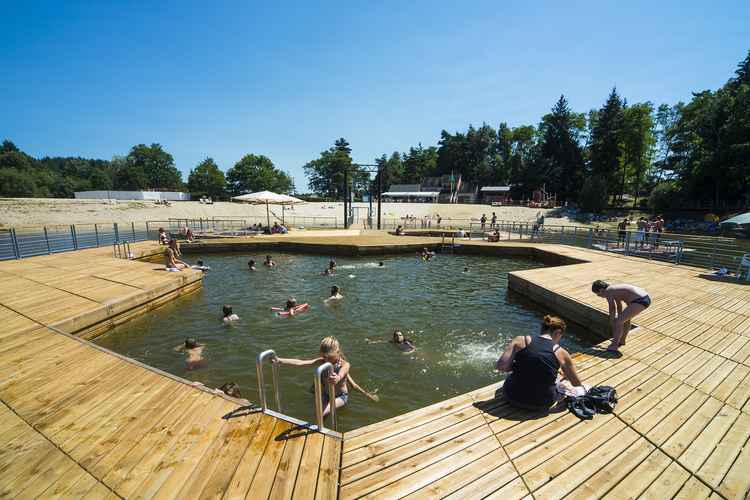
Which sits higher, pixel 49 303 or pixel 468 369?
pixel 49 303

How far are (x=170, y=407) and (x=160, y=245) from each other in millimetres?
18520

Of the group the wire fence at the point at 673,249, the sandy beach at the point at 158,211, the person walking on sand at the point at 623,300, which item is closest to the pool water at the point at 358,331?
the person walking on sand at the point at 623,300

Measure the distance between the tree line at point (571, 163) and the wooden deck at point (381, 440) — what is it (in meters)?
25.3

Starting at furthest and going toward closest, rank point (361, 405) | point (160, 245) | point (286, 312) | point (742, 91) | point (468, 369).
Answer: point (742, 91)
point (160, 245)
point (286, 312)
point (468, 369)
point (361, 405)

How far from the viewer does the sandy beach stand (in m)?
36.1

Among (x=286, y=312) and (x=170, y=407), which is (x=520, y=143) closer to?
(x=286, y=312)

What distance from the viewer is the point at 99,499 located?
2795 millimetres

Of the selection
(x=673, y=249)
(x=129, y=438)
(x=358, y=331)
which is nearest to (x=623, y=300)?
(x=358, y=331)

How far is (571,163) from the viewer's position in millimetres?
59781

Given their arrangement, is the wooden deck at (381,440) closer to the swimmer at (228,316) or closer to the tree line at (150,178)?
the swimmer at (228,316)

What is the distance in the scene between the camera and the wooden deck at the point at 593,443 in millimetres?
2854

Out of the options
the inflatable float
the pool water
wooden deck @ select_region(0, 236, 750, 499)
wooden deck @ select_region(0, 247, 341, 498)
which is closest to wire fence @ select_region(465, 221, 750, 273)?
the pool water

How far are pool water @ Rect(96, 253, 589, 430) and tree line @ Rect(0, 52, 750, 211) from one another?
17.8 meters

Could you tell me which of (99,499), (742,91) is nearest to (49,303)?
Result: (99,499)
